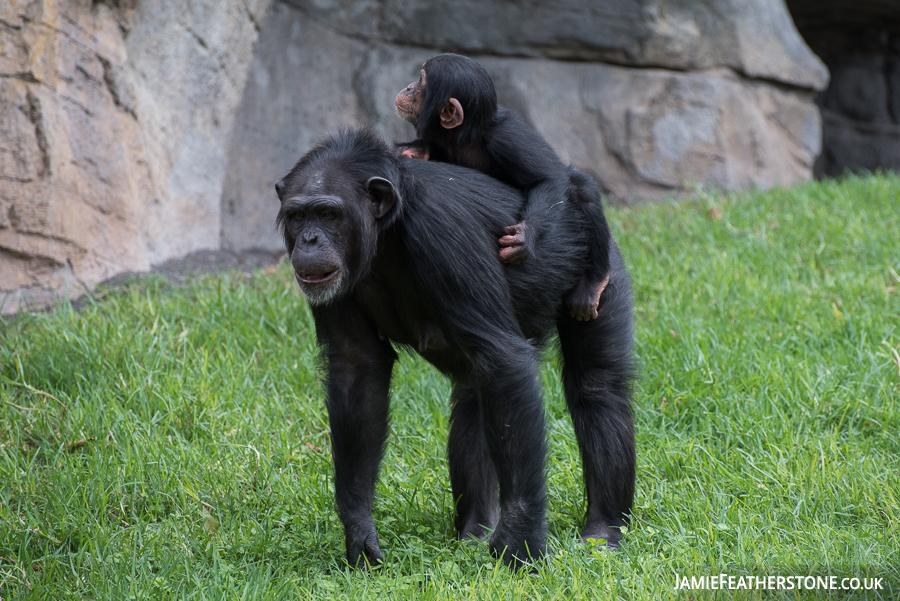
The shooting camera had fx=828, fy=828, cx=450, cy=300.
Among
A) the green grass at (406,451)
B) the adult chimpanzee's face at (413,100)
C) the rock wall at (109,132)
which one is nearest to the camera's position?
the green grass at (406,451)

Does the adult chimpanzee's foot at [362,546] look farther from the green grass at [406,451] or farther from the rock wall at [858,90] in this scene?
the rock wall at [858,90]

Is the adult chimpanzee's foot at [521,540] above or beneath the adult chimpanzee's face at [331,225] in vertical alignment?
beneath

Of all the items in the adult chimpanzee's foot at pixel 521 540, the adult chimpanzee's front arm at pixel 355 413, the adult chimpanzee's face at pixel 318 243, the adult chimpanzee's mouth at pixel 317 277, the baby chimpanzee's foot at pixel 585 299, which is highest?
the adult chimpanzee's face at pixel 318 243

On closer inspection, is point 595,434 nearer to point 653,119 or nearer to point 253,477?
point 253,477

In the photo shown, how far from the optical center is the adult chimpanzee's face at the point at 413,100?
12.8ft

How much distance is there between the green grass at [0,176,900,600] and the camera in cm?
310

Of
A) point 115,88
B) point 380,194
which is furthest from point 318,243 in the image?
point 115,88

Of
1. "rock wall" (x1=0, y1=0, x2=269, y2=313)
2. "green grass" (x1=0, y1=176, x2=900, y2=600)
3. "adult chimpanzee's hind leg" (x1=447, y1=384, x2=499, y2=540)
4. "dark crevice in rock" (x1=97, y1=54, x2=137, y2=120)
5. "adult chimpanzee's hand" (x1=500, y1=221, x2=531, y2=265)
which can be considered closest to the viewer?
"green grass" (x1=0, y1=176, x2=900, y2=600)

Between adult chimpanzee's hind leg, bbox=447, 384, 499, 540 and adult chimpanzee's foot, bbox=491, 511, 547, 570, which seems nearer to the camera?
adult chimpanzee's foot, bbox=491, 511, 547, 570

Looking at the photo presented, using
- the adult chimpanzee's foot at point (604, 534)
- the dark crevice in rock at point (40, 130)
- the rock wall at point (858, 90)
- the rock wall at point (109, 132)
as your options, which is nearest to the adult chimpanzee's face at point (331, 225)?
the adult chimpanzee's foot at point (604, 534)

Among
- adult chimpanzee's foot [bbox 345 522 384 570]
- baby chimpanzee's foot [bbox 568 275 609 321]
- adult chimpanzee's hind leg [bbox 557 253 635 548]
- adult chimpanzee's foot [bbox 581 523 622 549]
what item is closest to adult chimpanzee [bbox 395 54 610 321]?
baby chimpanzee's foot [bbox 568 275 609 321]

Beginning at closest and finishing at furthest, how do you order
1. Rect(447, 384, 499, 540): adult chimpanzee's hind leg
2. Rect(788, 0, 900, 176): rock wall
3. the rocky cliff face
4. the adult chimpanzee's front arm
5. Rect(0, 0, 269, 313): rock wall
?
the adult chimpanzee's front arm < Rect(447, 384, 499, 540): adult chimpanzee's hind leg < Rect(0, 0, 269, 313): rock wall < the rocky cliff face < Rect(788, 0, 900, 176): rock wall

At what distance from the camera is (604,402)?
11.9 ft

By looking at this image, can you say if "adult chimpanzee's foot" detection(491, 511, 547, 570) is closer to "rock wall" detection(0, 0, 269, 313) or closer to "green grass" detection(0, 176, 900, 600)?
"green grass" detection(0, 176, 900, 600)
